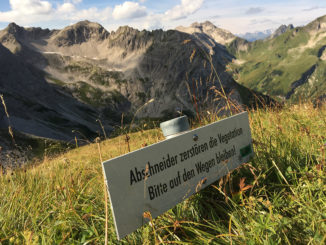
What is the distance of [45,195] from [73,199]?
53 cm

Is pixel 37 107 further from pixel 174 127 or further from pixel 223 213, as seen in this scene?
pixel 223 213

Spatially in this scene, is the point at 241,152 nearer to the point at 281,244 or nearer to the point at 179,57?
the point at 281,244

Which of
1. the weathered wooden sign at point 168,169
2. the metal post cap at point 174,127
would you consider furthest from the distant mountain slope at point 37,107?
the weathered wooden sign at point 168,169

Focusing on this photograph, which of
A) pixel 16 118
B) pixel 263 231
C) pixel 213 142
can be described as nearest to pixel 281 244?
pixel 263 231

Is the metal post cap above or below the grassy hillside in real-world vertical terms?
above

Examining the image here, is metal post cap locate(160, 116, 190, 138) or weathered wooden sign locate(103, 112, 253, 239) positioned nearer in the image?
weathered wooden sign locate(103, 112, 253, 239)

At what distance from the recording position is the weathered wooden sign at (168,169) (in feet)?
7.22

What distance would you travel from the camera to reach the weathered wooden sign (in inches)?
86.7

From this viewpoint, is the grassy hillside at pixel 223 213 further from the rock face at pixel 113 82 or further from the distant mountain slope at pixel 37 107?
the rock face at pixel 113 82

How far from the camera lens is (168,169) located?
2.60 m

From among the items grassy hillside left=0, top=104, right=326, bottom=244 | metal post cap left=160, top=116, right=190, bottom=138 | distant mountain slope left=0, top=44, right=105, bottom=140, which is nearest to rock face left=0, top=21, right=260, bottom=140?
distant mountain slope left=0, top=44, right=105, bottom=140

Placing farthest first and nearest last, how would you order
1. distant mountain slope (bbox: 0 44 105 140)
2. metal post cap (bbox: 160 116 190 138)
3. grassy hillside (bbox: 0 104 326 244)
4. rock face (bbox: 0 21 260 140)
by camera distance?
1. rock face (bbox: 0 21 260 140)
2. distant mountain slope (bbox: 0 44 105 140)
3. metal post cap (bbox: 160 116 190 138)
4. grassy hillside (bbox: 0 104 326 244)

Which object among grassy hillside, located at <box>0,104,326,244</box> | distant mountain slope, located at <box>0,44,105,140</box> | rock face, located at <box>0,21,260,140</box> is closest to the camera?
grassy hillside, located at <box>0,104,326,244</box>

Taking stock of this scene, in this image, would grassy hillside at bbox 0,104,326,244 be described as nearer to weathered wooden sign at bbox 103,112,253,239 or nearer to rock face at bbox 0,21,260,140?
weathered wooden sign at bbox 103,112,253,239
